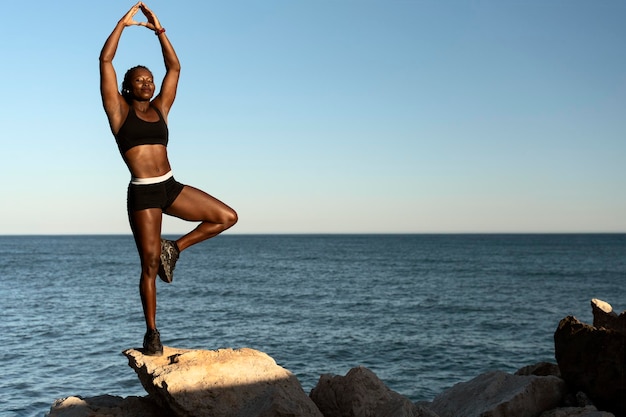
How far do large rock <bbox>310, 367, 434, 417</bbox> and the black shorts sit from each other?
2930mm

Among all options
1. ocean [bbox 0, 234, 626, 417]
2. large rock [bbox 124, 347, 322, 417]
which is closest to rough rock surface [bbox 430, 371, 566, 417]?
large rock [bbox 124, 347, 322, 417]

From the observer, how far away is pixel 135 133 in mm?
7043

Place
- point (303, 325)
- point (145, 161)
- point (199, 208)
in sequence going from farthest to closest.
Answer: point (303, 325), point (199, 208), point (145, 161)

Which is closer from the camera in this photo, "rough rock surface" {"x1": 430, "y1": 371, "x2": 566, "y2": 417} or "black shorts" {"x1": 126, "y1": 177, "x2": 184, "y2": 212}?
"black shorts" {"x1": 126, "y1": 177, "x2": 184, "y2": 212}

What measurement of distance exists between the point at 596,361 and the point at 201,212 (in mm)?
5151

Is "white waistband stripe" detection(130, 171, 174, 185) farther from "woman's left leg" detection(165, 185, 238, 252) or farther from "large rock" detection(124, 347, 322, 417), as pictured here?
"large rock" detection(124, 347, 322, 417)

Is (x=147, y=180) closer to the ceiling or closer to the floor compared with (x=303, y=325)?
closer to the ceiling

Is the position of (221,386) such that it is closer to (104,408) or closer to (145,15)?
(104,408)

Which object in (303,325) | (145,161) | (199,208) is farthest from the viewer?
(303,325)

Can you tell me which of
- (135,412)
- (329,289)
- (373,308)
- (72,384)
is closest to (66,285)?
(329,289)

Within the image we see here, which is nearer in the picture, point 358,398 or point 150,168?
point 150,168

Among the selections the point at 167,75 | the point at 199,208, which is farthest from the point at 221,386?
the point at 167,75

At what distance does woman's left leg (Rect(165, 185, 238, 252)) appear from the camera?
7.37 meters

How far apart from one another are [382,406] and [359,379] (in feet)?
1.34
